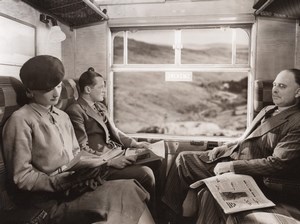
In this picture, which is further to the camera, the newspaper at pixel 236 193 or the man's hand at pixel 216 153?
the man's hand at pixel 216 153

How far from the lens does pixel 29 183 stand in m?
1.70

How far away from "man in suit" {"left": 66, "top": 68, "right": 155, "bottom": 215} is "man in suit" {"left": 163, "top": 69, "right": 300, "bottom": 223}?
33 cm

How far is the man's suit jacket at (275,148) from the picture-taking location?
2104 mm

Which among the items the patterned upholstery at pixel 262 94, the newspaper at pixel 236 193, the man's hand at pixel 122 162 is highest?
the patterned upholstery at pixel 262 94

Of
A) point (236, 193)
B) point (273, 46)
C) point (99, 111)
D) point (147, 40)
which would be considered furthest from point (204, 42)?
point (236, 193)

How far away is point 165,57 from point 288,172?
8102 mm

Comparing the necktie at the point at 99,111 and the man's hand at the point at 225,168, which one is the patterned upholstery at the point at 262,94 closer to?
the man's hand at the point at 225,168

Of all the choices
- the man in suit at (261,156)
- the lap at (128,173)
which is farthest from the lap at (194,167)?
the lap at (128,173)

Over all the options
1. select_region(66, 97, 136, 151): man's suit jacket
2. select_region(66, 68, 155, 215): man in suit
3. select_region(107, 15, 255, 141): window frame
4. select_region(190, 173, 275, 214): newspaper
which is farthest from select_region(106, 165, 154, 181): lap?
select_region(107, 15, 255, 141): window frame

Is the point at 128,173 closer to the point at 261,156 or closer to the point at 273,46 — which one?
the point at 261,156

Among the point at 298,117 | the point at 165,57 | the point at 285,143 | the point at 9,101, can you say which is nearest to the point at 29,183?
the point at 9,101

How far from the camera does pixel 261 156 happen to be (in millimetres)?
2434

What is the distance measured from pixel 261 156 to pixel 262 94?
915 mm

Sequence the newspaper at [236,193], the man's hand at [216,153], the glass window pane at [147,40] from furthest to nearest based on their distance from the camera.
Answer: the glass window pane at [147,40] → the man's hand at [216,153] → the newspaper at [236,193]
